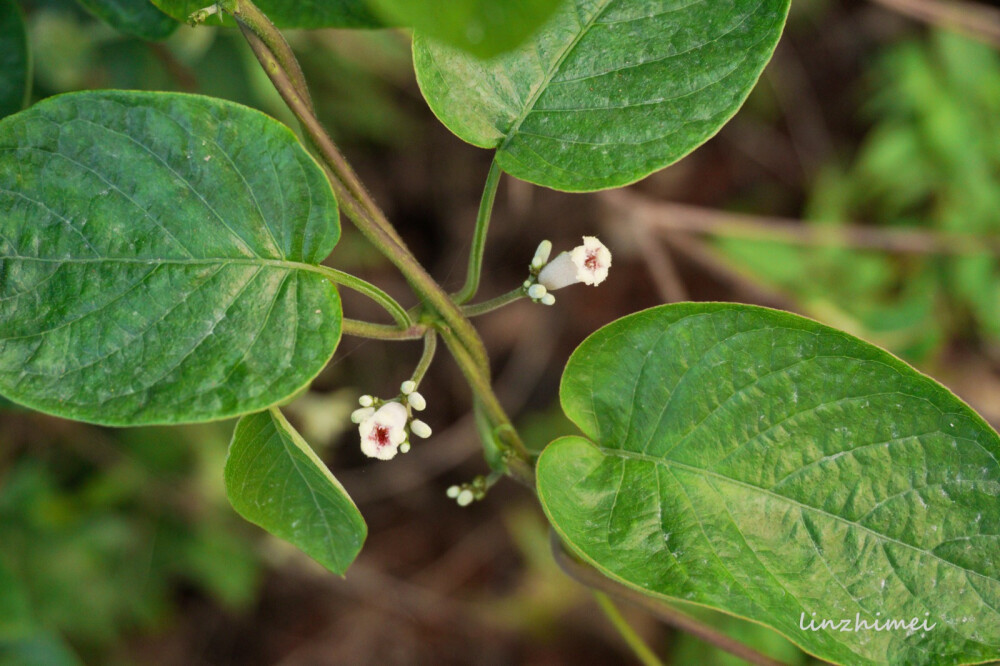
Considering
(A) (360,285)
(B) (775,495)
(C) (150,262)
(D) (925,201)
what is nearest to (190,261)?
(C) (150,262)

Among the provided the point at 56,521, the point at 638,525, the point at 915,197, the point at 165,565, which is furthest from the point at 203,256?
the point at 915,197

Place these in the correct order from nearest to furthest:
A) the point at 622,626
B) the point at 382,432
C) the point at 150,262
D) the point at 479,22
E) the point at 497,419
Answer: the point at 479,22, the point at 150,262, the point at 382,432, the point at 497,419, the point at 622,626

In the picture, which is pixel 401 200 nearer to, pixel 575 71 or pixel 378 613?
pixel 378 613

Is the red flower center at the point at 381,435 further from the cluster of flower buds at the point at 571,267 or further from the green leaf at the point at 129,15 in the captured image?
the green leaf at the point at 129,15

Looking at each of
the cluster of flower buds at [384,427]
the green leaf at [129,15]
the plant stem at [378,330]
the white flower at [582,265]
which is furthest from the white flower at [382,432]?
the green leaf at [129,15]

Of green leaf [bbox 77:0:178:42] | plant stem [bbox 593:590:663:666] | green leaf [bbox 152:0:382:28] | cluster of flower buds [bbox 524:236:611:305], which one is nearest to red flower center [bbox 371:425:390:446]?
cluster of flower buds [bbox 524:236:611:305]

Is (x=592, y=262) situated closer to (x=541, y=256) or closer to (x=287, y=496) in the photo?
(x=541, y=256)
